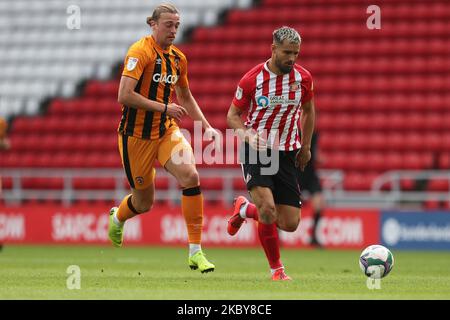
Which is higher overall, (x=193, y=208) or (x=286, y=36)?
(x=286, y=36)

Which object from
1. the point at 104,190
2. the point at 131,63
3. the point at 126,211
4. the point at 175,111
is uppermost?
the point at 131,63

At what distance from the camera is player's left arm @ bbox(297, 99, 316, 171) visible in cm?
886

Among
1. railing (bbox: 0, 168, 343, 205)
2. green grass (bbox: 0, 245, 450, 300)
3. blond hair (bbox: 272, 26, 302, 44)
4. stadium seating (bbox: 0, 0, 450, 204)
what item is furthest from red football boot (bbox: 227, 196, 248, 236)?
stadium seating (bbox: 0, 0, 450, 204)

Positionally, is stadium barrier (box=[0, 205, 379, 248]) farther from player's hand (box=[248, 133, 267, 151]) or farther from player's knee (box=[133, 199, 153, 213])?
player's hand (box=[248, 133, 267, 151])

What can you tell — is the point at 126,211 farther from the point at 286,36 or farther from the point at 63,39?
the point at 63,39

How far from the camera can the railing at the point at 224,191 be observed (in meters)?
18.2

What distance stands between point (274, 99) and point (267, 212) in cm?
97

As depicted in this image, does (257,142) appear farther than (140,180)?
No

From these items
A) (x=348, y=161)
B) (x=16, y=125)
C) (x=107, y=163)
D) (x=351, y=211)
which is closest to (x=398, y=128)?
(x=348, y=161)

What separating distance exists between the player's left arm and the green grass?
1081 mm

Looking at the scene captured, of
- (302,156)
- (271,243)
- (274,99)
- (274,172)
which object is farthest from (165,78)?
(271,243)

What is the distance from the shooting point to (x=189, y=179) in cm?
901
